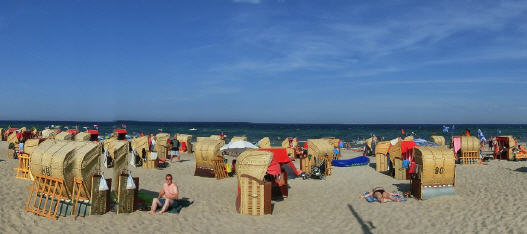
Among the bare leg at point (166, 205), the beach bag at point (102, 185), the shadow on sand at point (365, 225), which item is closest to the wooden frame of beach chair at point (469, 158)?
the shadow on sand at point (365, 225)

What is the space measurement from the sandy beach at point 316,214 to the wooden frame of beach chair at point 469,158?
620cm

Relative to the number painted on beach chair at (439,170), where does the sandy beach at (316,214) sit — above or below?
below

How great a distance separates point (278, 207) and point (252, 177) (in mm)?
1817

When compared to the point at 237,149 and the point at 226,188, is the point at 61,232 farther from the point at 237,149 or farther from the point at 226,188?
the point at 237,149

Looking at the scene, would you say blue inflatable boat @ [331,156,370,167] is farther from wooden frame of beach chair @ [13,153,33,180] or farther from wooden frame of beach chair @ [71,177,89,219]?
wooden frame of beach chair @ [13,153,33,180]

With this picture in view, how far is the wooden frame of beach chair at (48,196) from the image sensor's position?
9.34 metres

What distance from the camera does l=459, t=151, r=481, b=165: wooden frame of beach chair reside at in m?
21.6

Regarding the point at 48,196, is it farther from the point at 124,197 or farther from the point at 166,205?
the point at 166,205

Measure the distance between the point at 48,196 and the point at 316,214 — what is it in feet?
23.8

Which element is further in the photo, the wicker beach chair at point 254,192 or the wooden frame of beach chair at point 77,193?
the wicker beach chair at point 254,192

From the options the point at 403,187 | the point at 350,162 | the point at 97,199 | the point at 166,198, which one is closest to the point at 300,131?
the point at 350,162

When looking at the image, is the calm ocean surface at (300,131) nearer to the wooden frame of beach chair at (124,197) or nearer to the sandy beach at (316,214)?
the sandy beach at (316,214)

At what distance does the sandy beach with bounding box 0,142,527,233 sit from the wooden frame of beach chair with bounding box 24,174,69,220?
0.65ft

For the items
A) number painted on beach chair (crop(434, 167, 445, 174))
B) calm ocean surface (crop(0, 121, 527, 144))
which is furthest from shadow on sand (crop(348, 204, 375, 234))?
calm ocean surface (crop(0, 121, 527, 144))
